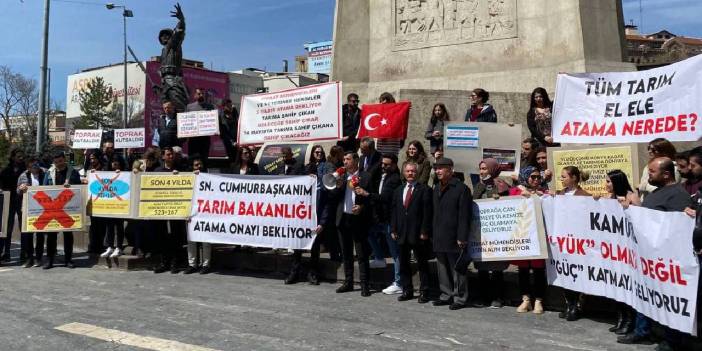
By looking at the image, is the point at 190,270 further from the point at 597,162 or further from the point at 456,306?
the point at 597,162

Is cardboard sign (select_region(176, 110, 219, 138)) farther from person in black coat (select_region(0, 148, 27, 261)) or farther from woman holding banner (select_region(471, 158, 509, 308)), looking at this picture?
woman holding banner (select_region(471, 158, 509, 308))

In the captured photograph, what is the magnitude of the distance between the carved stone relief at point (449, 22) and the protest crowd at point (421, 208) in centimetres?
345

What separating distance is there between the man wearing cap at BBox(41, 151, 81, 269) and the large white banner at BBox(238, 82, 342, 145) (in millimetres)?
3121

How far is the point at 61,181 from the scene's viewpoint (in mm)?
11391

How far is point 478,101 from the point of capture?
32.8ft

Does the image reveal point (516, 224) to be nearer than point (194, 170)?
Yes

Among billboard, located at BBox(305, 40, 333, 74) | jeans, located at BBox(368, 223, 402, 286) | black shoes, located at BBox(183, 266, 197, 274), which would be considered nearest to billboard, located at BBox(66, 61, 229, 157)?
billboard, located at BBox(305, 40, 333, 74)

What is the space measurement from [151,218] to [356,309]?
4.53 m

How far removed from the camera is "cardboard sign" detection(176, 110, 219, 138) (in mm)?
11828

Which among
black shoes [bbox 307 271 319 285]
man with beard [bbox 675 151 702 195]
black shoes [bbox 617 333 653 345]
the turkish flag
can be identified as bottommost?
black shoes [bbox 617 333 653 345]

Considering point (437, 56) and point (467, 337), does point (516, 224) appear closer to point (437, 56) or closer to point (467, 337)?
point (467, 337)

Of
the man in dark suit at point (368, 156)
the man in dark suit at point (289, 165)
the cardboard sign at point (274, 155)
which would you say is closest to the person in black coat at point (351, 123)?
the cardboard sign at point (274, 155)

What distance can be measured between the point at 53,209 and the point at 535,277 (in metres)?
8.37

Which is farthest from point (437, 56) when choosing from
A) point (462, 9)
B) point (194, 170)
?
point (194, 170)
